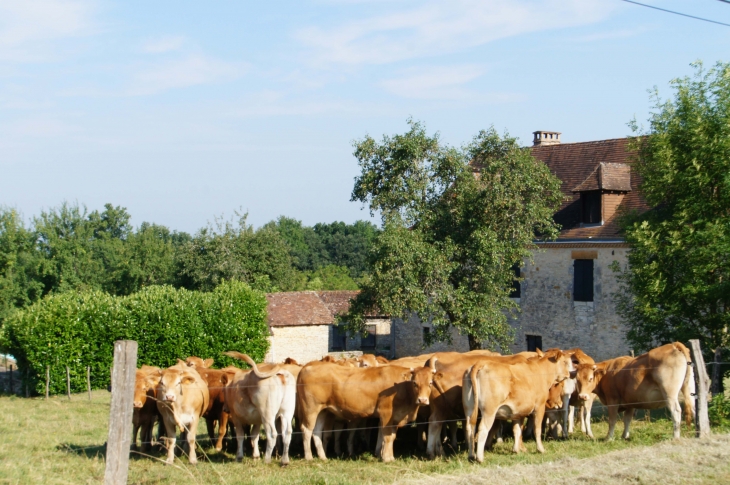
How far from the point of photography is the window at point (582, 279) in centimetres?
2838

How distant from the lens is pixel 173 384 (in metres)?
11.4

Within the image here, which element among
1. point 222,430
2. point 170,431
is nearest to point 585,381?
point 222,430

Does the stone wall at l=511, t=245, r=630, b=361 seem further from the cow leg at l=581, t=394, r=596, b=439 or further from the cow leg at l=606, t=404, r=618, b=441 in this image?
the cow leg at l=606, t=404, r=618, b=441

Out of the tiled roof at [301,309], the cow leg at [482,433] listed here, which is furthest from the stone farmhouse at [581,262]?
the cow leg at [482,433]

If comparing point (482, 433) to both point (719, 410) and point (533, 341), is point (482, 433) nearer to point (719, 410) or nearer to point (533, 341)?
point (719, 410)

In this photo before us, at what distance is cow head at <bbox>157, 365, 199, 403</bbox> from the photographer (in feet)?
37.0

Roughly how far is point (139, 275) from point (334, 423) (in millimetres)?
46889

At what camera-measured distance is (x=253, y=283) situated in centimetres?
5106

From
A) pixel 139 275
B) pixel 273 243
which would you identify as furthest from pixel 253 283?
pixel 139 275

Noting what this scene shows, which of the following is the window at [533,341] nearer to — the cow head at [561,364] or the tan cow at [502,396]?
the cow head at [561,364]

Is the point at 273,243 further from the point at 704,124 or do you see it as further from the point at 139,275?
the point at 704,124

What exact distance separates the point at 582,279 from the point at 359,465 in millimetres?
19264

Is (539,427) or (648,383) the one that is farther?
(648,383)

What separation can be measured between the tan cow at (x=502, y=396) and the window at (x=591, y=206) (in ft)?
55.8
